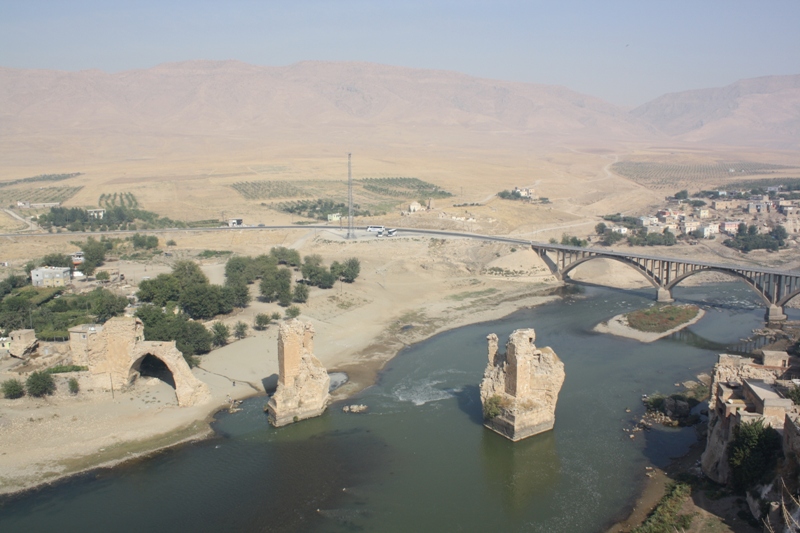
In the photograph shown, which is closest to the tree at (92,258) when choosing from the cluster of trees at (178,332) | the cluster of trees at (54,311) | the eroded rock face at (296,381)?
the cluster of trees at (54,311)

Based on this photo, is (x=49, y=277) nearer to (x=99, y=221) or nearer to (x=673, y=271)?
(x=99, y=221)

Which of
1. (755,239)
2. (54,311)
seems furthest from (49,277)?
(755,239)

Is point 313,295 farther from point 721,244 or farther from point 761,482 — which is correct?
point 721,244

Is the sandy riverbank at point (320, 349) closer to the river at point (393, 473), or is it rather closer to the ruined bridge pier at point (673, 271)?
the river at point (393, 473)

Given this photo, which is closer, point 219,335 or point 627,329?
point 219,335

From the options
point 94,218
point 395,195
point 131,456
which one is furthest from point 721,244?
point 94,218

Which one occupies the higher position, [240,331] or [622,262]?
[622,262]
